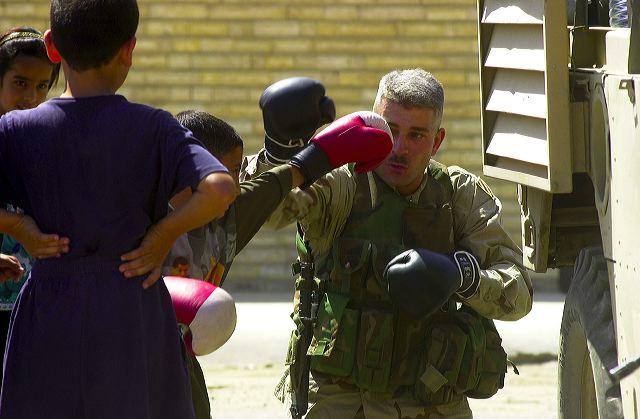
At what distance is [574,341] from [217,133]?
1.59m

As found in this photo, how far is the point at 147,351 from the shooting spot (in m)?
3.09

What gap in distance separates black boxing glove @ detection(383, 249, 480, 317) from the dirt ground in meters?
3.19

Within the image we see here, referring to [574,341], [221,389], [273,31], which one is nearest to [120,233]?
[574,341]

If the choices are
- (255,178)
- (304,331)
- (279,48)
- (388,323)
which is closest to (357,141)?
(255,178)

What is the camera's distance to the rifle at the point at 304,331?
4.43 meters

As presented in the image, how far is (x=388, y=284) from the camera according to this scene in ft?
13.9

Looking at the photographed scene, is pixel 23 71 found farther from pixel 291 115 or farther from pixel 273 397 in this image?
pixel 273 397

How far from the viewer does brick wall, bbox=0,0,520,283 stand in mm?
10641

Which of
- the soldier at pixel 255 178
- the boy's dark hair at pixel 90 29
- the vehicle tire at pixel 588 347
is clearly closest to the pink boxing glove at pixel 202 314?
the soldier at pixel 255 178

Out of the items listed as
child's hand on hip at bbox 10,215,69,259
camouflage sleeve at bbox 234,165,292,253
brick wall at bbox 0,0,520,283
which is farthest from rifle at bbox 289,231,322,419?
brick wall at bbox 0,0,520,283

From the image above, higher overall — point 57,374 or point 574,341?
point 57,374

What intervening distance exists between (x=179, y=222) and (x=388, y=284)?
4.33 ft

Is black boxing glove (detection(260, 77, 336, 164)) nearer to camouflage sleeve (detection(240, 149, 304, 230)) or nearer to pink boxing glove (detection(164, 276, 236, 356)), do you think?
camouflage sleeve (detection(240, 149, 304, 230))

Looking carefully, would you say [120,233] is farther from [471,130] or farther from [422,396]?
[471,130]
